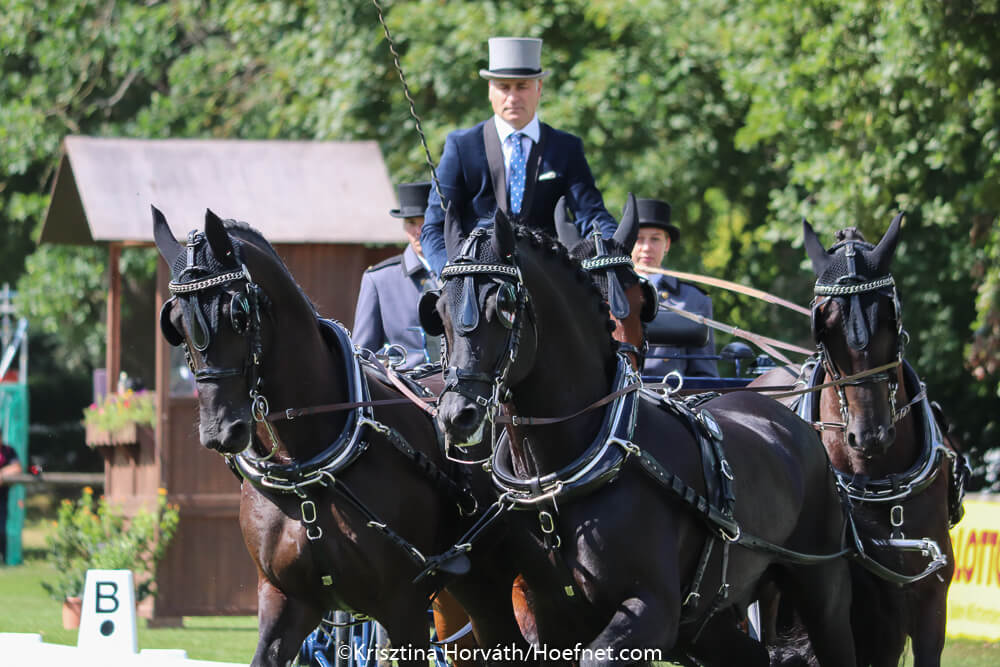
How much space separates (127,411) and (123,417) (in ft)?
0.20

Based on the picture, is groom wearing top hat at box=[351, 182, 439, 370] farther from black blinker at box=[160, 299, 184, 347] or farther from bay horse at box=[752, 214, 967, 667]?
black blinker at box=[160, 299, 184, 347]

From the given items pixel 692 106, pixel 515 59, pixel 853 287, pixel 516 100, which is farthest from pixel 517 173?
pixel 692 106

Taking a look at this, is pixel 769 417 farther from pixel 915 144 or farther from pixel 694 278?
pixel 915 144

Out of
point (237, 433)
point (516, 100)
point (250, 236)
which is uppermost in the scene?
point (516, 100)

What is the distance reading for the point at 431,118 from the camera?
619 inches

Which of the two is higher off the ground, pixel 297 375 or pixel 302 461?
pixel 297 375

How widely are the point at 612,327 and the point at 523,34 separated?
10.5 metres

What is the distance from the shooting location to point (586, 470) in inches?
185

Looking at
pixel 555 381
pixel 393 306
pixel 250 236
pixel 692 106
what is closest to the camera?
pixel 555 381

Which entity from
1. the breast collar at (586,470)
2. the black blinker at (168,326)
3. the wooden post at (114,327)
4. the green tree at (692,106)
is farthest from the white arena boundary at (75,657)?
the green tree at (692,106)

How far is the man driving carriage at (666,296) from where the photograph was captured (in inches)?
304

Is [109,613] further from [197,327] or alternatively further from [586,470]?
[586,470]

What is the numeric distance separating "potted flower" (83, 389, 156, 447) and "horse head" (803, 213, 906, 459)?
7251mm

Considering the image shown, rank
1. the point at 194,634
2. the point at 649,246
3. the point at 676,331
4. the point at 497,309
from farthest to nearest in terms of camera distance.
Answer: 1. the point at 194,634
2. the point at 649,246
3. the point at 676,331
4. the point at 497,309
